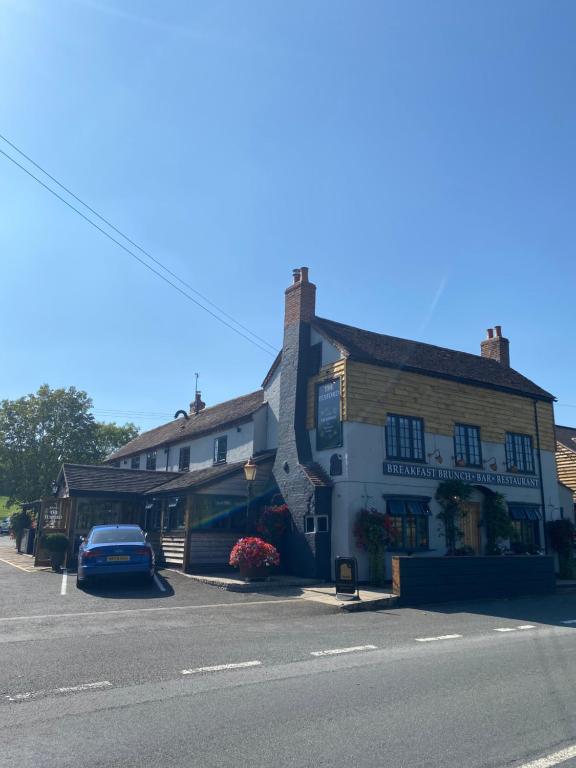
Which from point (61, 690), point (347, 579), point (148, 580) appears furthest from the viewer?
point (148, 580)

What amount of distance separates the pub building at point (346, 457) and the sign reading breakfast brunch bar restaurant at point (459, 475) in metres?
0.05

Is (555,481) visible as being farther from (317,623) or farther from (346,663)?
(346,663)

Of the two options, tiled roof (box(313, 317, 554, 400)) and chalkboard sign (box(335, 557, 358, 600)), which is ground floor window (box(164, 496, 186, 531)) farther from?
chalkboard sign (box(335, 557, 358, 600))

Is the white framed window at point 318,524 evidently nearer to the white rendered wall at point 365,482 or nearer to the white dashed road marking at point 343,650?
the white rendered wall at point 365,482

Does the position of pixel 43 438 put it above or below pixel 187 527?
above

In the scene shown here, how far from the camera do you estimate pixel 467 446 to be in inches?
860

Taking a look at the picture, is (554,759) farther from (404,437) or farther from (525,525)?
(525,525)

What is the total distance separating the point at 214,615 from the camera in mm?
12164

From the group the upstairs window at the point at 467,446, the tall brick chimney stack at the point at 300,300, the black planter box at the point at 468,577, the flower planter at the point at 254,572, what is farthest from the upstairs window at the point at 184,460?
the black planter box at the point at 468,577

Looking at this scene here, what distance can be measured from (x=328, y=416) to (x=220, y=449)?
7702mm

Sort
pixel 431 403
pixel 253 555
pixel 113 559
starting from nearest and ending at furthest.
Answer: pixel 113 559 → pixel 253 555 → pixel 431 403

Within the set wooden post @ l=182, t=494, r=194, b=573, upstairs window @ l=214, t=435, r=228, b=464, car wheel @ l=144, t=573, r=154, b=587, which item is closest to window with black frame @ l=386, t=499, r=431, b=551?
wooden post @ l=182, t=494, r=194, b=573

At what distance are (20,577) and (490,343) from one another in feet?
67.8

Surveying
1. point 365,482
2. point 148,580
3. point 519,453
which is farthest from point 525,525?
point 148,580
